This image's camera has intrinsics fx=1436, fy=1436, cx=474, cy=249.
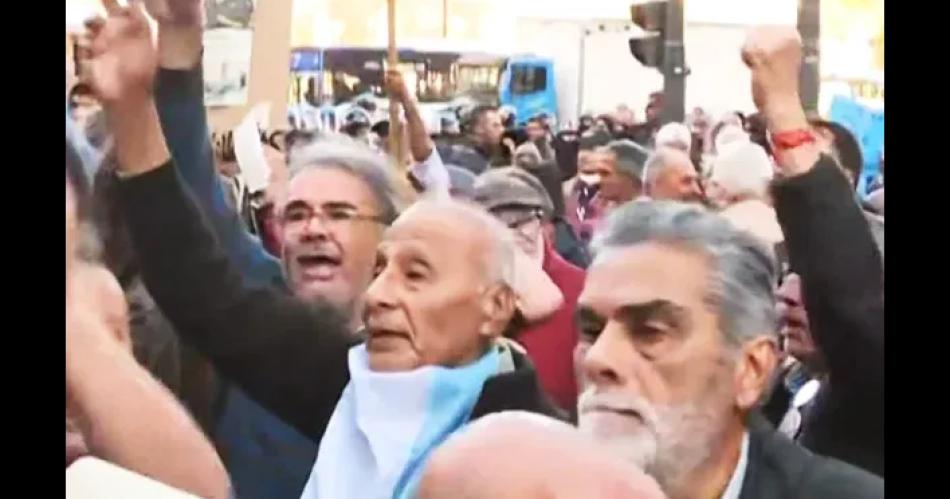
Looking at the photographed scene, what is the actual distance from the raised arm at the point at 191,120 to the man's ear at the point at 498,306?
1.35ft

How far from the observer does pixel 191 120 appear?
2404mm

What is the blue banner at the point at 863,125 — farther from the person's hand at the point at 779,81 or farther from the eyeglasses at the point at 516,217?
the eyeglasses at the point at 516,217

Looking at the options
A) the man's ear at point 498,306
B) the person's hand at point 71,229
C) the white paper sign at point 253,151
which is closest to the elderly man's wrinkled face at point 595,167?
the man's ear at point 498,306

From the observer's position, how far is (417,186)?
7.50 feet

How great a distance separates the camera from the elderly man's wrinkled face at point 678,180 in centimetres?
215

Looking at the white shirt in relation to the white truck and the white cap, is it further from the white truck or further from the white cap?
the white cap

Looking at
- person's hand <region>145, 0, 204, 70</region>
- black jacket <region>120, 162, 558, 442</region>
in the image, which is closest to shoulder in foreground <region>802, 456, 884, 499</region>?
black jacket <region>120, 162, 558, 442</region>

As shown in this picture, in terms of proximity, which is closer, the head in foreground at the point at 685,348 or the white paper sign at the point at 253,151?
the head in foreground at the point at 685,348

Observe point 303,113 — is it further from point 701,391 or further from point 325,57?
point 701,391

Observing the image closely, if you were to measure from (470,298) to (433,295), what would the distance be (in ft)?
0.19

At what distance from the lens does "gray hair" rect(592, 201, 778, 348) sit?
2.08m

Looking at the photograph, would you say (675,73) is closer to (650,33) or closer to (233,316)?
(650,33)
